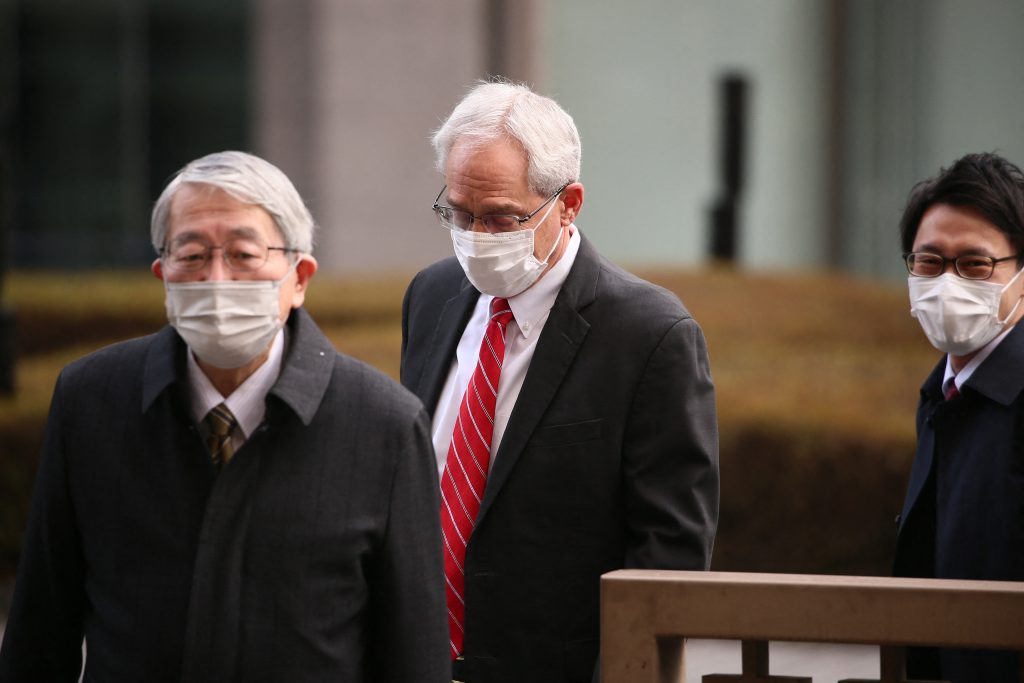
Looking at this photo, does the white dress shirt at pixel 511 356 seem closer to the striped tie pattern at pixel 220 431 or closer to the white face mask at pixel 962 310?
the striped tie pattern at pixel 220 431

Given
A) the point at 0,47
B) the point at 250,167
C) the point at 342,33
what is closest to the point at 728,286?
the point at 342,33

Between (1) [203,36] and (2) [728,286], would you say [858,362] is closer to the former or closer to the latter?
(2) [728,286]

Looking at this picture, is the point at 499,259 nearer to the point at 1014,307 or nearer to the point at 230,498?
the point at 230,498

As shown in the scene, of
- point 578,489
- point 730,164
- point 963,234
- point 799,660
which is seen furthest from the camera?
point 730,164

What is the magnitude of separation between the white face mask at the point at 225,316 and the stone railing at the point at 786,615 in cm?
78

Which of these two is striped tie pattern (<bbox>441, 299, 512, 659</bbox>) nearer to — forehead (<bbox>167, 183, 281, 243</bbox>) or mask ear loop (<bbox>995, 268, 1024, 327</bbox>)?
forehead (<bbox>167, 183, 281, 243</bbox>)

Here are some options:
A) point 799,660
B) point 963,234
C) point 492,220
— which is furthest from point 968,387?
point 799,660

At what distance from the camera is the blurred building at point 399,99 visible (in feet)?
53.9

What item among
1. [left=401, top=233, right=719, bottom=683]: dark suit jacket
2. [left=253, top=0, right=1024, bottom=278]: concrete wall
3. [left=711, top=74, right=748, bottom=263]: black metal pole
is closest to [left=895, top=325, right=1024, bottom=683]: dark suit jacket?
[left=401, top=233, right=719, bottom=683]: dark suit jacket

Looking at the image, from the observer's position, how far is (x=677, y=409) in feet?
10.4

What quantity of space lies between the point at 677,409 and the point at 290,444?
924mm

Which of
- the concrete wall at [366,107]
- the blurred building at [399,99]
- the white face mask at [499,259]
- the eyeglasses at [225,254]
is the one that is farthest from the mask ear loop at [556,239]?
the concrete wall at [366,107]

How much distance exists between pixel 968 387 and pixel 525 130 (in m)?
1.19

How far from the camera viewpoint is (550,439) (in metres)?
3.21
